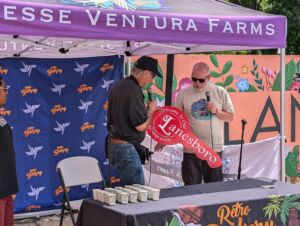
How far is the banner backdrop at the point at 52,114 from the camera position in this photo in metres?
5.94

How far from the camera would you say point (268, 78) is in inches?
320

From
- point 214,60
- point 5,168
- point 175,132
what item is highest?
point 214,60

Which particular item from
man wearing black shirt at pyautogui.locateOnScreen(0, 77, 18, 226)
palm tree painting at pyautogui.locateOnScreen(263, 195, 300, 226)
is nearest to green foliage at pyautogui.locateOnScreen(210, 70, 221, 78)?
palm tree painting at pyautogui.locateOnScreen(263, 195, 300, 226)

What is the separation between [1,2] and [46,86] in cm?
271

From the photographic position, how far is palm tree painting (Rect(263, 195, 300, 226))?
4008 mm

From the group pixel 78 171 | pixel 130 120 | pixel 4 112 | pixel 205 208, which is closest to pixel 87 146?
pixel 4 112

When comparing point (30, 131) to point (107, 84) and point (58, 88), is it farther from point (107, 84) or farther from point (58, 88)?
point (107, 84)

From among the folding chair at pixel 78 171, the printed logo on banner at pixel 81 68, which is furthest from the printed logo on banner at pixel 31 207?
the printed logo on banner at pixel 81 68

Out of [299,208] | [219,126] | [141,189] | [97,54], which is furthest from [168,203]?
[97,54]

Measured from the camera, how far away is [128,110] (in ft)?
14.1

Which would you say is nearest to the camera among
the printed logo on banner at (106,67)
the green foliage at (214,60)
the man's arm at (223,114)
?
the man's arm at (223,114)

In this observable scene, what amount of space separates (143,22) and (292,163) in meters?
5.14

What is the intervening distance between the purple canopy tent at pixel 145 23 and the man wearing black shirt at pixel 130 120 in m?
0.31

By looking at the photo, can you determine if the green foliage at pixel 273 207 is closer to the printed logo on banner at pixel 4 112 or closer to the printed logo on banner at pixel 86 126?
the printed logo on banner at pixel 86 126
